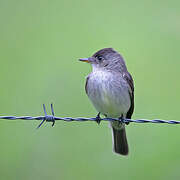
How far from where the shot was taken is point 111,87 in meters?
6.59

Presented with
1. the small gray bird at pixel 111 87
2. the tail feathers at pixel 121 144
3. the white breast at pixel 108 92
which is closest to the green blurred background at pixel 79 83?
the tail feathers at pixel 121 144

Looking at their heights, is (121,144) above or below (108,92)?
below

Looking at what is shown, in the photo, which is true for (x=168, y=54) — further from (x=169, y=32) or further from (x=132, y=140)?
(x=132, y=140)

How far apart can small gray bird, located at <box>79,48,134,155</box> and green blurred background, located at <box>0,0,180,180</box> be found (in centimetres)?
67

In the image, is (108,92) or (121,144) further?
(121,144)

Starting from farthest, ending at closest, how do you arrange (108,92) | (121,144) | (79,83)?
(79,83) < (121,144) < (108,92)

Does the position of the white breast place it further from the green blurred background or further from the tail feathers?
the green blurred background

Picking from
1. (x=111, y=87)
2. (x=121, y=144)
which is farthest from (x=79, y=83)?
(x=111, y=87)

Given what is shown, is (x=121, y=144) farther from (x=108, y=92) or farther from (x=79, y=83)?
(x=79, y=83)

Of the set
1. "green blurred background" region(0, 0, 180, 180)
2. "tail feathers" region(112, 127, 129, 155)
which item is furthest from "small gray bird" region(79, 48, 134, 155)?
"green blurred background" region(0, 0, 180, 180)

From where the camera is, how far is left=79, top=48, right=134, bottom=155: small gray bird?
660cm

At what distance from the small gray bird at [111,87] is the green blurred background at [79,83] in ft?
2.21

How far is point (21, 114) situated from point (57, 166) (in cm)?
110

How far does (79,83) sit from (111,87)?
1982mm
